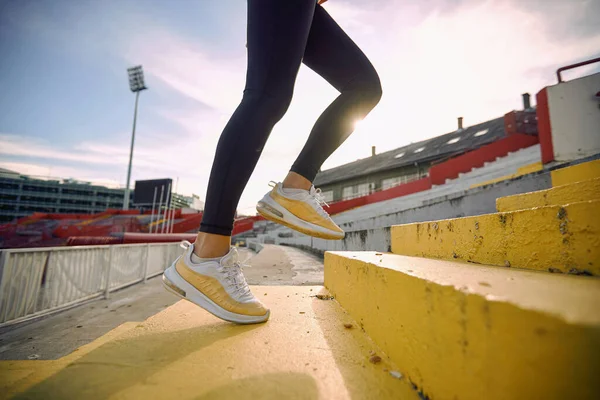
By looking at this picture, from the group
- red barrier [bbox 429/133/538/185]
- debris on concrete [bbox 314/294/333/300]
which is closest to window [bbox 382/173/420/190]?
red barrier [bbox 429/133/538/185]

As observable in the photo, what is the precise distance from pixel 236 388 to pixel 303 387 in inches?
5.3

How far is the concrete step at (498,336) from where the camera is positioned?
27 cm

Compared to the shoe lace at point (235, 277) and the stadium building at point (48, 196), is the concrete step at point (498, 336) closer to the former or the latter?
the shoe lace at point (235, 277)

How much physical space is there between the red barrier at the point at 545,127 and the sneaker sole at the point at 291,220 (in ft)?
14.9

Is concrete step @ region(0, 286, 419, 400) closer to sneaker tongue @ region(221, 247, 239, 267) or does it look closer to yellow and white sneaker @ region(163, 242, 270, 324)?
yellow and white sneaker @ region(163, 242, 270, 324)

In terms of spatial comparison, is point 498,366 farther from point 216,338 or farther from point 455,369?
point 216,338

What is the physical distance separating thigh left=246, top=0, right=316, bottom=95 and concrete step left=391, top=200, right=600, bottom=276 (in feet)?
2.52

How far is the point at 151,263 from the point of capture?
613cm

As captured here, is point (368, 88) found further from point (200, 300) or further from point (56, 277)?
point (56, 277)

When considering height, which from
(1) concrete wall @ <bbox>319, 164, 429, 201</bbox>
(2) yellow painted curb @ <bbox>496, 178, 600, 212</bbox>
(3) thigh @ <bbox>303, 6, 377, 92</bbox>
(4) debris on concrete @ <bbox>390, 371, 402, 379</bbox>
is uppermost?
(1) concrete wall @ <bbox>319, 164, 429, 201</bbox>

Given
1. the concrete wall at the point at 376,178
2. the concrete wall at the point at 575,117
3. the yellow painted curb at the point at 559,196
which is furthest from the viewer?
the concrete wall at the point at 376,178

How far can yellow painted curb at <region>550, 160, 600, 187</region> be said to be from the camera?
55.6 inches

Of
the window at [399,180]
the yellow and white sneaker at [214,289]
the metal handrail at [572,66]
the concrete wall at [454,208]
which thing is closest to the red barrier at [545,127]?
the metal handrail at [572,66]

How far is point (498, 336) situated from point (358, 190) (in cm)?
2006
